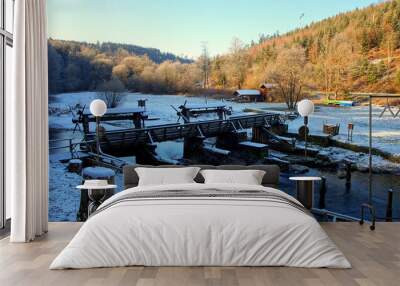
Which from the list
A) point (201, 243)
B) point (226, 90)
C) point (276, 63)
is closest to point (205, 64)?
point (226, 90)

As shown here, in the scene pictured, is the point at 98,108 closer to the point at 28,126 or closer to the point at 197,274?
the point at 28,126

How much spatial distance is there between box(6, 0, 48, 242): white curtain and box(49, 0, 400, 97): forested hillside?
77.8 inches

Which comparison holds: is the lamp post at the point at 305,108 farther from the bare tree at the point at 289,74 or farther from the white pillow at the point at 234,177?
the white pillow at the point at 234,177

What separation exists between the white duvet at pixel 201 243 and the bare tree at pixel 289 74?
402cm

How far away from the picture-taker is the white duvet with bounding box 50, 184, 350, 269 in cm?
459

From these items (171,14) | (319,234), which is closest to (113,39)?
(171,14)

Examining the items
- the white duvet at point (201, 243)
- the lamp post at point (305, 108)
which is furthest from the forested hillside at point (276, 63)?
the white duvet at point (201, 243)

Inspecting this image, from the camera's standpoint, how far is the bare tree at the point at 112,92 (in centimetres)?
838

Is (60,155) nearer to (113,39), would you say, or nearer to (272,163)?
(113,39)

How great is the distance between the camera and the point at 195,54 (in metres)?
8.59

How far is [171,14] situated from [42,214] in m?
3.67

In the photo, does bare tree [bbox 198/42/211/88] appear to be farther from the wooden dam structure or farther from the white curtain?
the white curtain

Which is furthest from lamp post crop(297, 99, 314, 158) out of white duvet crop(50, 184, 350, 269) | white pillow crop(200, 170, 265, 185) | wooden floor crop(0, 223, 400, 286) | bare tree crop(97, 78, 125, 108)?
white duvet crop(50, 184, 350, 269)

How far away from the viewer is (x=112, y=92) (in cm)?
843
